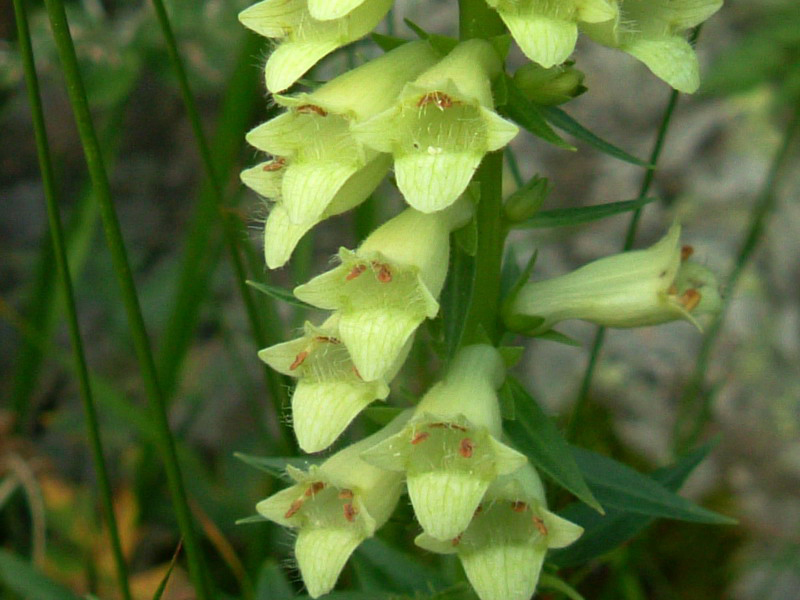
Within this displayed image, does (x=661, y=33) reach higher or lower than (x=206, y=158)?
higher

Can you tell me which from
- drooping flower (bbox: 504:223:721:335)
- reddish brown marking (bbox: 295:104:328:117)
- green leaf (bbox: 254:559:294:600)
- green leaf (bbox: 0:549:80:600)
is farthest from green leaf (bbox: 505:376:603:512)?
green leaf (bbox: 0:549:80:600)

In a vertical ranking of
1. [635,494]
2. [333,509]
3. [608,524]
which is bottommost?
[608,524]

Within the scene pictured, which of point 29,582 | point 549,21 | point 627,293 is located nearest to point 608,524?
point 627,293

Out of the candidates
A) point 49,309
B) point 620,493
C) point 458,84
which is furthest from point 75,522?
point 458,84

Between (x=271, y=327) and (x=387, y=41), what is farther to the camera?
(x=271, y=327)

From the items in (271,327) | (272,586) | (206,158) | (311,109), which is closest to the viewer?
(311,109)

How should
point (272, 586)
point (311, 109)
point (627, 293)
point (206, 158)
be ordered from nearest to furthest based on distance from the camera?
point (311, 109)
point (627, 293)
point (206, 158)
point (272, 586)

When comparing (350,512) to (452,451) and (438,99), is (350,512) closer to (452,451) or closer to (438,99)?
(452,451)
